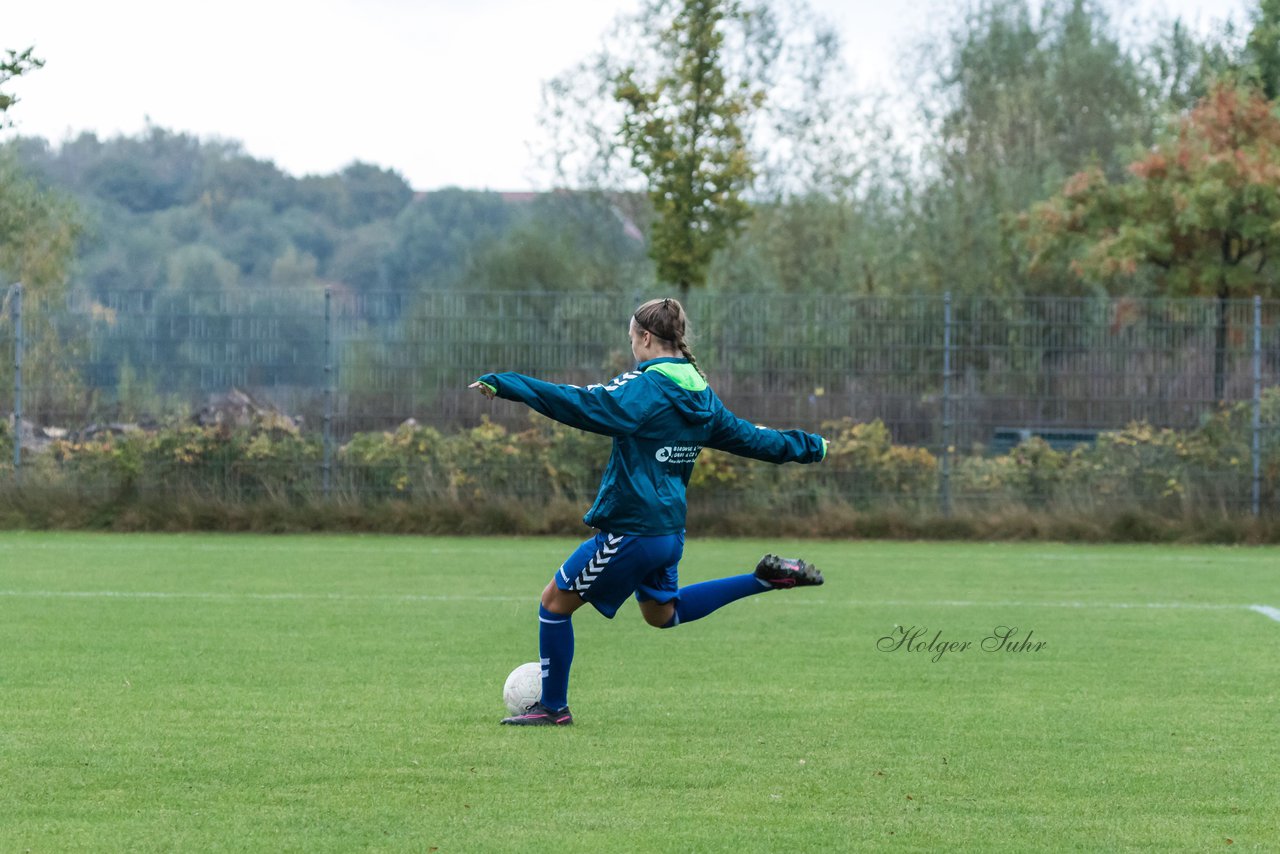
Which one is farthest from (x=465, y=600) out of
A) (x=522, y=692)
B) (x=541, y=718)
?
(x=541, y=718)

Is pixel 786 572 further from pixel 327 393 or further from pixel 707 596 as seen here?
pixel 327 393

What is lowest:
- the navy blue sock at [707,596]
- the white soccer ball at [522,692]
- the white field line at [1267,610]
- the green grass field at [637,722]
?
the white field line at [1267,610]

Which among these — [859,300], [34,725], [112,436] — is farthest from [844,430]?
[34,725]

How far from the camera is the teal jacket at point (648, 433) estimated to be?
6785 mm

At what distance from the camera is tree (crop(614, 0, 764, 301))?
2214 cm

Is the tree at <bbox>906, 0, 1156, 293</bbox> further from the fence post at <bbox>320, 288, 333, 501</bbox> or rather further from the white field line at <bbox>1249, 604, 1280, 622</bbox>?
the white field line at <bbox>1249, 604, 1280, 622</bbox>

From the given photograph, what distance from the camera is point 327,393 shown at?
62.2 ft

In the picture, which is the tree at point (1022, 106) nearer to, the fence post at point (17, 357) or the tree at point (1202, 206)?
the tree at point (1202, 206)

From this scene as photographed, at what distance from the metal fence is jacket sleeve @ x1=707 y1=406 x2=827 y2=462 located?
35.5 feet

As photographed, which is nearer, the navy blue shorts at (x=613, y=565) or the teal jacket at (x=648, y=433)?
the teal jacket at (x=648, y=433)

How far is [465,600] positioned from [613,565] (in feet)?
17.5

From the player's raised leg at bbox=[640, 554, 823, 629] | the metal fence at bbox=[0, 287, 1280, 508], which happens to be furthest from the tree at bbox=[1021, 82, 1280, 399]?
the player's raised leg at bbox=[640, 554, 823, 629]

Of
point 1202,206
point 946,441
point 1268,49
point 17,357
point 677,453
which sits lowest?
point 946,441

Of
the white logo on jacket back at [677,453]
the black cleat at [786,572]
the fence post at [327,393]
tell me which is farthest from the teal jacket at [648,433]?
the fence post at [327,393]
